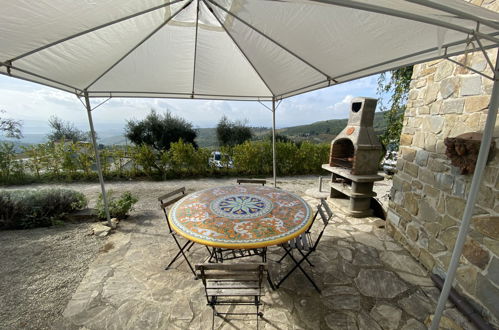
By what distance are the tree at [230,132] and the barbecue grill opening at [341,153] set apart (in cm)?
835

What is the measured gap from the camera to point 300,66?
2914 mm

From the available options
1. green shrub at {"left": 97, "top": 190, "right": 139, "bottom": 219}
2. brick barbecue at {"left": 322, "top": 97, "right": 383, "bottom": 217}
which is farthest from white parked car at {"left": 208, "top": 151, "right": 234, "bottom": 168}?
brick barbecue at {"left": 322, "top": 97, "right": 383, "bottom": 217}

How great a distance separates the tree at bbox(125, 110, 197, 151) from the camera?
10799mm

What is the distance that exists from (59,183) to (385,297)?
851 cm

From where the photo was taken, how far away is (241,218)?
220 cm

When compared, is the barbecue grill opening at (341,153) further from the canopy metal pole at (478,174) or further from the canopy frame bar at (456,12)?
the canopy frame bar at (456,12)

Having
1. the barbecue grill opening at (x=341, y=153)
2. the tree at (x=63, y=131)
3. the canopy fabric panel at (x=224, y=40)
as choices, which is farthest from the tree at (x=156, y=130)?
the barbecue grill opening at (x=341, y=153)

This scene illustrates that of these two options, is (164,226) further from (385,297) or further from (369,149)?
(369,149)

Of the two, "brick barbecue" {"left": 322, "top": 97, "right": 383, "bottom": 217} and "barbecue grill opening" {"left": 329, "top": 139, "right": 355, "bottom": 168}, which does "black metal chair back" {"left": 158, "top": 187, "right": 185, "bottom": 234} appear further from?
"barbecue grill opening" {"left": 329, "top": 139, "right": 355, "bottom": 168}

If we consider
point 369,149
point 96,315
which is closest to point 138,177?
point 96,315

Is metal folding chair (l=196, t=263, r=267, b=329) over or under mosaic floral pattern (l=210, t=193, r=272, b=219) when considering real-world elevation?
under

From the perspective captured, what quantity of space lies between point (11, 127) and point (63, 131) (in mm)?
5055

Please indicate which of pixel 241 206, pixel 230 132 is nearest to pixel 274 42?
pixel 241 206

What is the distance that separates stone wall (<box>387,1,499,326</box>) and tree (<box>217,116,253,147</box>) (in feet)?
33.2
